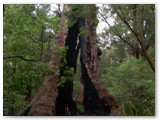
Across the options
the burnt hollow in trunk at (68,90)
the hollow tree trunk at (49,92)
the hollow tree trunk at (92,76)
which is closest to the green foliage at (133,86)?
the hollow tree trunk at (92,76)

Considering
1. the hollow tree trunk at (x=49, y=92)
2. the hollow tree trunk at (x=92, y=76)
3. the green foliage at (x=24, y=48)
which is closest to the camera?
the green foliage at (x=24, y=48)

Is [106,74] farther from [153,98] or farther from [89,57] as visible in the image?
[153,98]

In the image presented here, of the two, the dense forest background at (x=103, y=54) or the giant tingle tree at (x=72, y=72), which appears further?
the giant tingle tree at (x=72, y=72)

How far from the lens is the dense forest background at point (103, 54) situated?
129 inches

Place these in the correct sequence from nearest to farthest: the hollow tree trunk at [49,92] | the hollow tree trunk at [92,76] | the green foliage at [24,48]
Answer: the green foliage at [24,48] < the hollow tree trunk at [49,92] < the hollow tree trunk at [92,76]

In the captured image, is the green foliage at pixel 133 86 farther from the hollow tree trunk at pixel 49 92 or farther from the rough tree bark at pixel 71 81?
the hollow tree trunk at pixel 49 92

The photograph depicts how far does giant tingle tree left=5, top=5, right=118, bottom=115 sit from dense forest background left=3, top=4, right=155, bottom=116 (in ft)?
0.17

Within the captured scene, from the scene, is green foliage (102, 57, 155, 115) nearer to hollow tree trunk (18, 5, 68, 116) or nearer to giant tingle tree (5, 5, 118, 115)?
giant tingle tree (5, 5, 118, 115)

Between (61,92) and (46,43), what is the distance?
647 millimetres

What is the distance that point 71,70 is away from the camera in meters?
3.57

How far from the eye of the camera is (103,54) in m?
3.62

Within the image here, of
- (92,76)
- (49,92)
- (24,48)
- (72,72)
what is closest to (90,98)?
(92,76)

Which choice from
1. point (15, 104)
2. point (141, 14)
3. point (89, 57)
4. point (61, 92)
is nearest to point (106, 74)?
point (89, 57)

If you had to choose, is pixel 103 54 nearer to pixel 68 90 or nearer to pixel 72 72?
pixel 72 72
